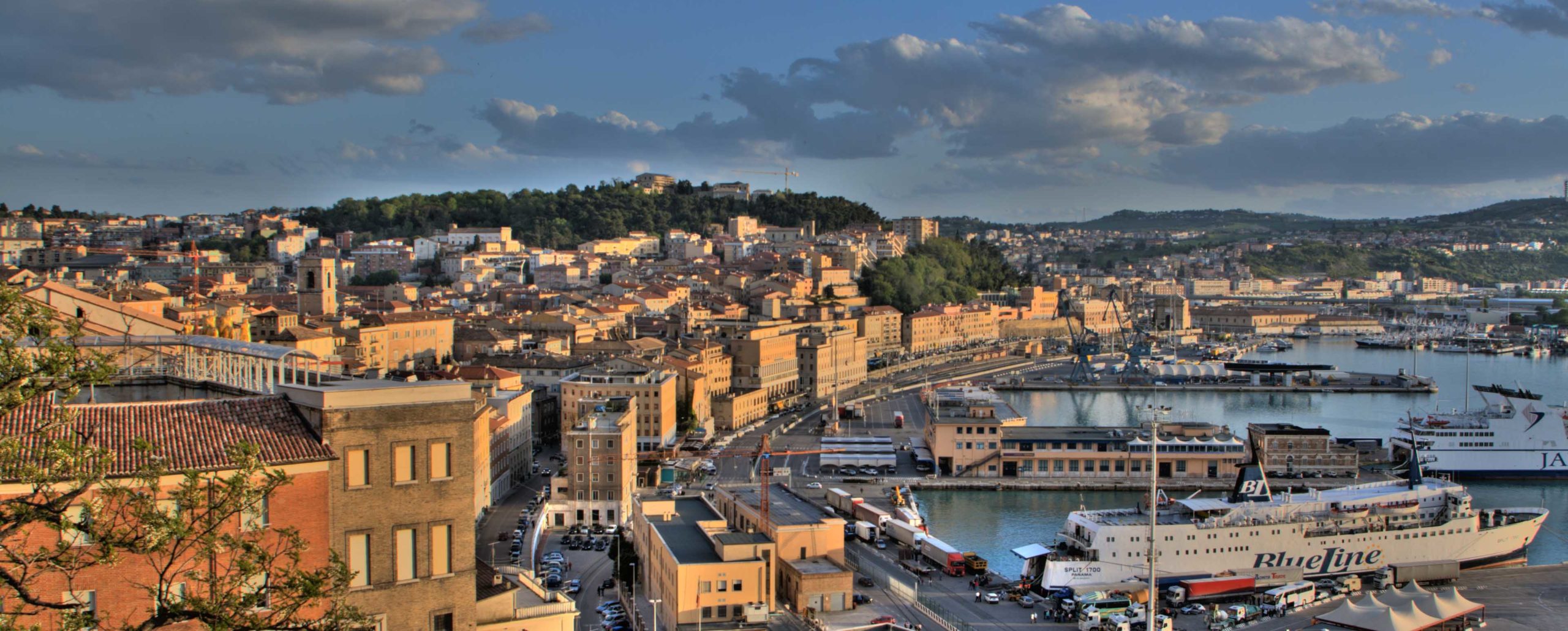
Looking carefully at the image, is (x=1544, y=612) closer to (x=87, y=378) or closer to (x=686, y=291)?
(x=87, y=378)

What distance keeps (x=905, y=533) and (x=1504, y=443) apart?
1133 cm

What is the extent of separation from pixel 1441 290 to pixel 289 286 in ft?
232

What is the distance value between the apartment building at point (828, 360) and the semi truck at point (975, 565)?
13.2 m

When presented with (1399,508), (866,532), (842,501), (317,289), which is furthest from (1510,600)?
(317,289)

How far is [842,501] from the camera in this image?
52.5ft

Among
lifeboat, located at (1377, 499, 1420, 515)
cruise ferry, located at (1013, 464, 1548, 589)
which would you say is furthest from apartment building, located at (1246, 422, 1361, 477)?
lifeboat, located at (1377, 499, 1420, 515)

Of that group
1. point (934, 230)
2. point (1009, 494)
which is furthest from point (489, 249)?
point (1009, 494)

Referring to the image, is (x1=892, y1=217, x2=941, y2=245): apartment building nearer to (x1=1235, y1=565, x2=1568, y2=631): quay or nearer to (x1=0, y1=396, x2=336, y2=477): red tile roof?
(x1=1235, y1=565, x2=1568, y2=631): quay

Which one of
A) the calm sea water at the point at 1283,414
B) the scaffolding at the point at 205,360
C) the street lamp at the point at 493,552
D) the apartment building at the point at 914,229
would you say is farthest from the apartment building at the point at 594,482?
the apartment building at the point at 914,229

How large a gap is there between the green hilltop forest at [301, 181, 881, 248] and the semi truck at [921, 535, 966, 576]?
36.2 m

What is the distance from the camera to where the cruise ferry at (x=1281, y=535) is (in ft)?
41.8

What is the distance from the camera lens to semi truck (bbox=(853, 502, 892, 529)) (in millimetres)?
14805

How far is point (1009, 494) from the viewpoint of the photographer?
18.1 metres

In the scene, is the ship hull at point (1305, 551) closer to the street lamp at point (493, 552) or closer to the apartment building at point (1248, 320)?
the street lamp at point (493, 552)
